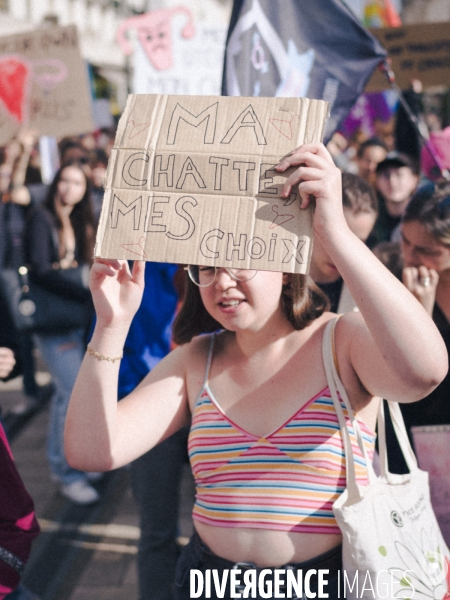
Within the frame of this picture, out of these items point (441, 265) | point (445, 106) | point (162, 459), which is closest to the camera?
point (441, 265)

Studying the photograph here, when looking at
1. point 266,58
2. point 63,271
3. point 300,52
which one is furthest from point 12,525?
point 63,271

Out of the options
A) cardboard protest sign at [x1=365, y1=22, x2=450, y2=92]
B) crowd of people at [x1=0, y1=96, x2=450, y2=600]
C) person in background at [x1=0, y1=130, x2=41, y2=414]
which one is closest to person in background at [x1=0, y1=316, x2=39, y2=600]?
crowd of people at [x1=0, y1=96, x2=450, y2=600]

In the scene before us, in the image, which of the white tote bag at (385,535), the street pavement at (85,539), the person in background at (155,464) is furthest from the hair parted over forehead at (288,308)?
the street pavement at (85,539)

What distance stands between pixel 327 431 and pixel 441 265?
38.5 inches

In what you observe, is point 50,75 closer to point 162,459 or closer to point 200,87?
point 200,87

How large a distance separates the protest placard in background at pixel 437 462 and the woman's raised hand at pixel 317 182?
3.17 ft

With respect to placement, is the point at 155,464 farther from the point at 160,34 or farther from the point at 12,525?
the point at 160,34

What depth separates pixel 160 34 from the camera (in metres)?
5.45

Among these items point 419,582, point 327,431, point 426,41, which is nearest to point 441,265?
point 327,431

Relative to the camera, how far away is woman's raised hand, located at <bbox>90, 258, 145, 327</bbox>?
5.07 ft

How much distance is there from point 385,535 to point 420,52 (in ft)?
13.9

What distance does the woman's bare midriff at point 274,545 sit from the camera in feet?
5.01

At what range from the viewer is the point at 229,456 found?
1610mm

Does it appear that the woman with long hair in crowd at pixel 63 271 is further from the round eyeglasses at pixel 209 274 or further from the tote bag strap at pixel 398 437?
the tote bag strap at pixel 398 437
